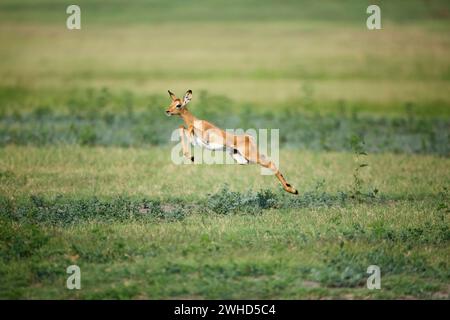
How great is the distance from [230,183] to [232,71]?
2795 centimetres

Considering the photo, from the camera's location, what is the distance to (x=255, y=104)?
39062mm

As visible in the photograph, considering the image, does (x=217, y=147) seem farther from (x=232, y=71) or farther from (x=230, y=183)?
(x=232, y=71)

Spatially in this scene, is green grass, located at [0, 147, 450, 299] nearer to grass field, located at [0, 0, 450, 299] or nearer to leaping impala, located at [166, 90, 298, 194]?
grass field, located at [0, 0, 450, 299]

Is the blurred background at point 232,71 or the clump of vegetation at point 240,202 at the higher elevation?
the blurred background at point 232,71

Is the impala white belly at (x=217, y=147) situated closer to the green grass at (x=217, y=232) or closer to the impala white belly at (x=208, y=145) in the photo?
the impala white belly at (x=208, y=145)

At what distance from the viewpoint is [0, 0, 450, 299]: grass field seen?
551 inches

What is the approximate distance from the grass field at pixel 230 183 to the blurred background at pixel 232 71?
0.18 metres

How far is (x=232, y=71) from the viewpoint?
156 ft

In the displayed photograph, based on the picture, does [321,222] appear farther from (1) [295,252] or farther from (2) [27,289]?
(2) [27,289]

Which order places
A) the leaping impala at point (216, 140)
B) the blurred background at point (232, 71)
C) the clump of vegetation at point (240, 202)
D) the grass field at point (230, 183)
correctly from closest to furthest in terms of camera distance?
the grass field at point (230, 183), the leaping impala at point (216, 140), the clump of vegetation at point (240, 202), the blurred background at point (232, 71)

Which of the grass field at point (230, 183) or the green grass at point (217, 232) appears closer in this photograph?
the green grass at point (217, 232)

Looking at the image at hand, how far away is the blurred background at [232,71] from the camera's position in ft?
95.1

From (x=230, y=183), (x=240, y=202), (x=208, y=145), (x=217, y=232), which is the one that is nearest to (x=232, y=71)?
(x=230, y=183)

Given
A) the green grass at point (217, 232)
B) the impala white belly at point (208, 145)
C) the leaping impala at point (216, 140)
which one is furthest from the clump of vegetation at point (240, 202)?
the impala white belly at point (208, 145)
